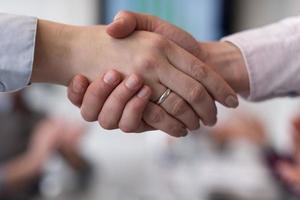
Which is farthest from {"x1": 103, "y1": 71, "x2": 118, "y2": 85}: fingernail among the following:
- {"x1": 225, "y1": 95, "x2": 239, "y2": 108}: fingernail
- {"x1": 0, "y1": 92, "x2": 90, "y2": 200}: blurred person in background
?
{"x1": 0, "y1": 92, "x2": 90, "y2": 200}: blurred person in background

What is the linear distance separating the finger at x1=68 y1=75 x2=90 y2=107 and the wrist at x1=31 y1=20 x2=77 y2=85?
2cm

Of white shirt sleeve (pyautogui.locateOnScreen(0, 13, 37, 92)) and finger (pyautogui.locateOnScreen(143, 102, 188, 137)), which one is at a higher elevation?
white shirt sleeve (pyautogui.locateOnScreen(0, 13, 37, 92))

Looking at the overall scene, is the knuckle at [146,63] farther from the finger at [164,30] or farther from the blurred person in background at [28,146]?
the blurred person in background at [28,146]

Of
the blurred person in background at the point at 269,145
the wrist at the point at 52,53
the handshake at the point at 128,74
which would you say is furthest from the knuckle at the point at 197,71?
the blurred person in background at the point at 269,145

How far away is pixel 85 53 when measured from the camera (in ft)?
2.94

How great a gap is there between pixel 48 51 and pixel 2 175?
4.22 feet

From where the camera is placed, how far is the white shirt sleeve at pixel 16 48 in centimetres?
84

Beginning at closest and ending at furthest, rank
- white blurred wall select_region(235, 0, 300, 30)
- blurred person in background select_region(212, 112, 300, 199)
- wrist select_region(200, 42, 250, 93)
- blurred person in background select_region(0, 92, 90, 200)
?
wrist select_region(200, 42, 250, 93) < blurred person in background select_region(212, 112, 300, 199) < blurred person in background select_region(0, 92, 90, 200) < white blurred wall select_region(235, 0, 300, 30)

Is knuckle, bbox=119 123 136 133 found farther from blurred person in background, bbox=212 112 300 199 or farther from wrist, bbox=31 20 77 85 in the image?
blurred person in background, bbox=212 112 300 199

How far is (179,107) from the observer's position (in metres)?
0.90

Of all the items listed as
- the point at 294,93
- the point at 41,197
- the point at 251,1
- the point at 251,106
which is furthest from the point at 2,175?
the point at 251,1

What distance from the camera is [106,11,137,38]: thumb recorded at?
0.87 meters

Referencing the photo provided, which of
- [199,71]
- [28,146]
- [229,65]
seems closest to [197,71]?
[199,71]

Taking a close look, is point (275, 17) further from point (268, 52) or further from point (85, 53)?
point (85, 53)
